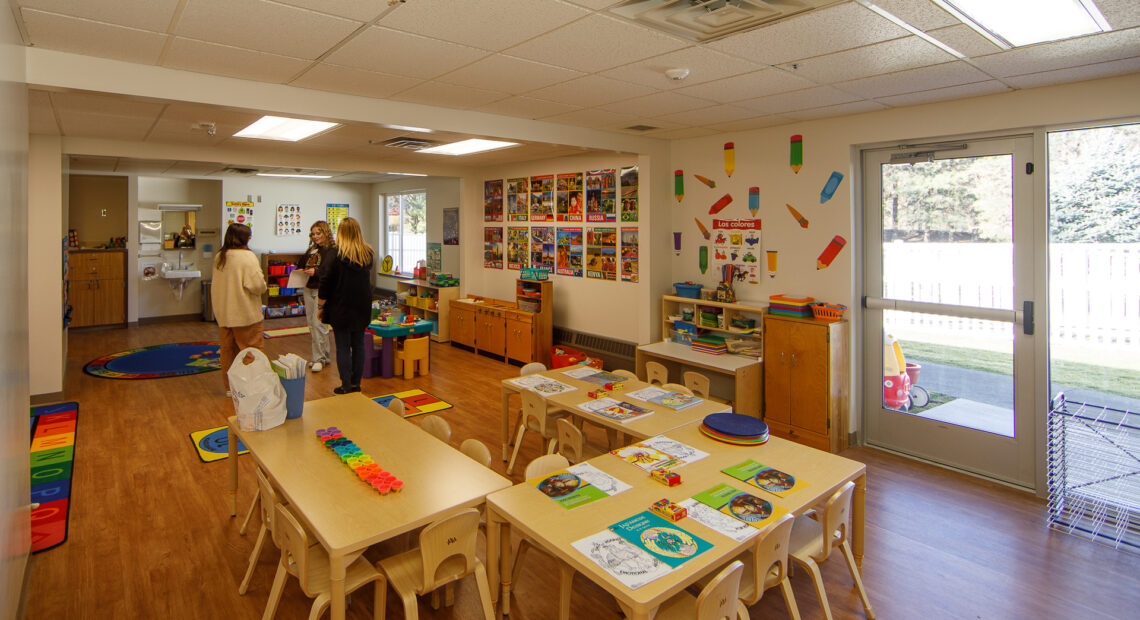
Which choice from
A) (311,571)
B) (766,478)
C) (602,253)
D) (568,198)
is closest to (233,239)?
(568,198)

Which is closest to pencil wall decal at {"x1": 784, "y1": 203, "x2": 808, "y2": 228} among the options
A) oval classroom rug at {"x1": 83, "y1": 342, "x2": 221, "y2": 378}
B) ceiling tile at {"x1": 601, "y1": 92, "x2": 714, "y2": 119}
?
ceiling tile at {"x1": 601, "y1": 92, "x2": 714, "y2": 119}

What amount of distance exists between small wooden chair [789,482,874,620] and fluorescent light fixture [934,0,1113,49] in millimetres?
2137

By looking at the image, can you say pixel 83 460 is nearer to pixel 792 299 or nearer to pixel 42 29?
pixel 42 29

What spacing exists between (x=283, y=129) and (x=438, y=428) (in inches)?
150

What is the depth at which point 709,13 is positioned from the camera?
2670 millimetres

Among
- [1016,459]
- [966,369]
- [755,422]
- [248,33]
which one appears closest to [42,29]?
[248,33]

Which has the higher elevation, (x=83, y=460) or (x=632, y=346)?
(x=632, y=346)

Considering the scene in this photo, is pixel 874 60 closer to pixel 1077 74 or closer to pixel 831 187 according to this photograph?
pixel 1077 74

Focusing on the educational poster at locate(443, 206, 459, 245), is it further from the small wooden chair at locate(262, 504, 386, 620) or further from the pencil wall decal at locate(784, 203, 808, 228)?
the small wooden chair at locate(262, 504, 386, 620)

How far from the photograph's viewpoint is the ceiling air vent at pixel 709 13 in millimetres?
2529

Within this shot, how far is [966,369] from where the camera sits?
14.7 feet

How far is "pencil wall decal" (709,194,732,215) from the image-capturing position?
571 cm

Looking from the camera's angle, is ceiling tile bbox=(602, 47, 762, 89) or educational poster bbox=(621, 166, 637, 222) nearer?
ceiling tile bbox=(602, 47, 762, 89)

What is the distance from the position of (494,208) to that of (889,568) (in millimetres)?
6780
